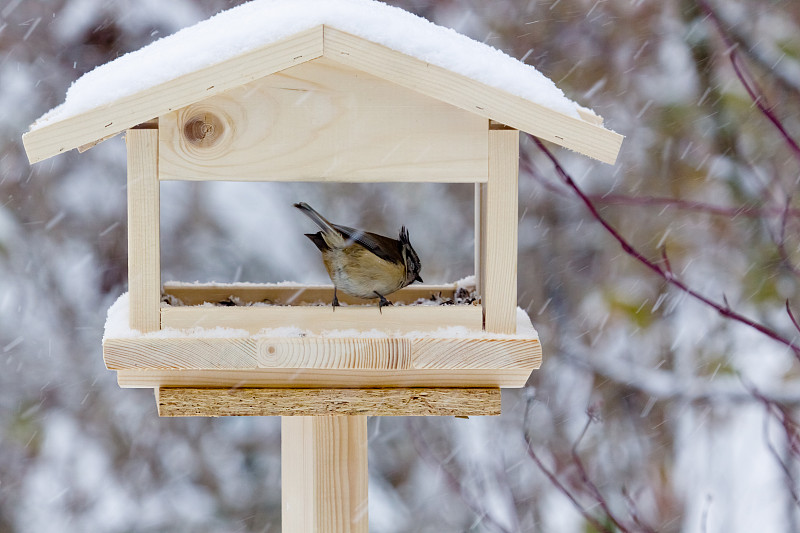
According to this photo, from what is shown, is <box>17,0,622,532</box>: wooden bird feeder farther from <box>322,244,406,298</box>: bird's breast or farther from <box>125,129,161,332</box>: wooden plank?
<box>322,244,406,298</box>: bird's breast

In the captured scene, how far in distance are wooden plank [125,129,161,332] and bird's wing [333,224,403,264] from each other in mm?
510

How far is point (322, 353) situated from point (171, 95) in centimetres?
67

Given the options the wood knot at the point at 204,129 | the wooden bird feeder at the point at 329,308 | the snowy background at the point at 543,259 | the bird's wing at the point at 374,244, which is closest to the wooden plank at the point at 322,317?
the wooden bird feeder at the point at 329,308

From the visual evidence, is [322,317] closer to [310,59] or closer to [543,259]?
[310,59]

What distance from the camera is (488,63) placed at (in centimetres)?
200

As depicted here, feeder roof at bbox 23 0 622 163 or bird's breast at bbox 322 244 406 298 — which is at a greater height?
feeder roof at bbox 23 0 622 163

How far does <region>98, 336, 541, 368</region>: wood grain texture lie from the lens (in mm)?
2021

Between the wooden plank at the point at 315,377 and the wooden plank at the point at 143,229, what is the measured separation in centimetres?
13

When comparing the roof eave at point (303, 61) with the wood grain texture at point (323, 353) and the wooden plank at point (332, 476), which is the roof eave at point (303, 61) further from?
the wooden plank at point (332, 476)

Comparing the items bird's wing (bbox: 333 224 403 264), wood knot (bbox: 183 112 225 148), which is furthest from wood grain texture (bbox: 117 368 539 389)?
wood knot (bbox: 183 112 225 148)

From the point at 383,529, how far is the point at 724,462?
1.68 m

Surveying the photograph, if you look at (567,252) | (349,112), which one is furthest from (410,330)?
(567,252)

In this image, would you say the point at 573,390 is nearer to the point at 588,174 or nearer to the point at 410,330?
the point at 588,174

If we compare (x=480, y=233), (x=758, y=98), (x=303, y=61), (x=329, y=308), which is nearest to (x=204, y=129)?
(x=303, y=61)
